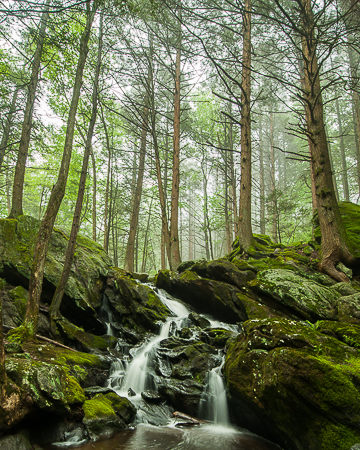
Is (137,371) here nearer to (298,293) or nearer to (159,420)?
(159,420)

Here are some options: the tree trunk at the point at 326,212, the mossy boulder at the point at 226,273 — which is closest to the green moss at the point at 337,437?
the tree trunk at the point at 326,212

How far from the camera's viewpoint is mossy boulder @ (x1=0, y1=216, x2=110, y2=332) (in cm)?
811

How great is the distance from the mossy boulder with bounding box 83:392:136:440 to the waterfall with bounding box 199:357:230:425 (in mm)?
1466

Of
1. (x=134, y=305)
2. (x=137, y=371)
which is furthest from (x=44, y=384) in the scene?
(x=134, y=305)

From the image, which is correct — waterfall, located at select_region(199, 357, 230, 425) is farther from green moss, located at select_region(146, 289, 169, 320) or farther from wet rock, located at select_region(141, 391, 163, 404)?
green moss, located at select_region(146, 289, 169, 320)

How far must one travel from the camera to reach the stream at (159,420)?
4359mm

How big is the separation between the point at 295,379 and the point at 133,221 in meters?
12.9

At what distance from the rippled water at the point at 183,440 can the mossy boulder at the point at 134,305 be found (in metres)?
3.99

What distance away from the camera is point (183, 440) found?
4.58 m

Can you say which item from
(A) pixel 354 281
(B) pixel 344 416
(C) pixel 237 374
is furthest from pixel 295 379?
(A) pixel 354 281

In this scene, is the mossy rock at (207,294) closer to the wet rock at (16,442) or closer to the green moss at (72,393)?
the green moss at (72,393)

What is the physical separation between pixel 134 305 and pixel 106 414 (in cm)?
479

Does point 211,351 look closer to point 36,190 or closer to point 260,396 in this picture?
point 260,396

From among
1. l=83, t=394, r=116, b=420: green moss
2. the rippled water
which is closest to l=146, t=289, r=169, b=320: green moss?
l=83, t=394, r=116, b=420: green moss
